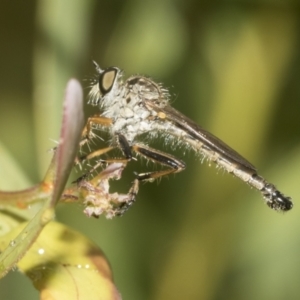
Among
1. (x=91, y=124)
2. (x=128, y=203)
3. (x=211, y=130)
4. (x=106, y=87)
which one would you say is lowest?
(x=128, y=203)

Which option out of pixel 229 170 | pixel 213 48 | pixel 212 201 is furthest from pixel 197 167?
pixel 229 170

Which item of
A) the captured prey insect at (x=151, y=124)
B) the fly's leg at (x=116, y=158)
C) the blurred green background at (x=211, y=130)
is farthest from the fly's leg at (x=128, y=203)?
→ the blurred green background at (x=211, y=130)

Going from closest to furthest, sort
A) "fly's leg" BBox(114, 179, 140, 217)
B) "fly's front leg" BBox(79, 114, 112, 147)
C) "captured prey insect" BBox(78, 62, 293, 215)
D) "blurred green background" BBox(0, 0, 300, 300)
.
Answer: "fly's leg" BBox(114, 179, 140, 217) < "fly's front leg" BBox(79, 114, 112, 147) < "captured prey insect" BBox(78, 62, 293, 215) < "blurred green background" BBox(0, 0, 300, 300)

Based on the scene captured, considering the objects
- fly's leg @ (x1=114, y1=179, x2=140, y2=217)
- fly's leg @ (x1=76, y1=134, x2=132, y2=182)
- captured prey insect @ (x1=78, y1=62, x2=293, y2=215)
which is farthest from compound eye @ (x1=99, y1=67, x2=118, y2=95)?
fly's leg @ (x1=114, y1=179, x2=140, y2=217)

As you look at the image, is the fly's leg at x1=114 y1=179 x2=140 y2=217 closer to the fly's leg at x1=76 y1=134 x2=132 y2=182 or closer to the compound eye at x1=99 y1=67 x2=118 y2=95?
the fly's leg at x1=76 y1=134 x2=132 y2=182

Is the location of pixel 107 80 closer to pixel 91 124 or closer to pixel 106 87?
pixel 106 87

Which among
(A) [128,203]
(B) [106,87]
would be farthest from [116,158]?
(B) [106,87]

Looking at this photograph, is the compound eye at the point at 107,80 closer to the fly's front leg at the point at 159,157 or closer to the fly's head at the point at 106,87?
the fly's head at the point at 106,87
